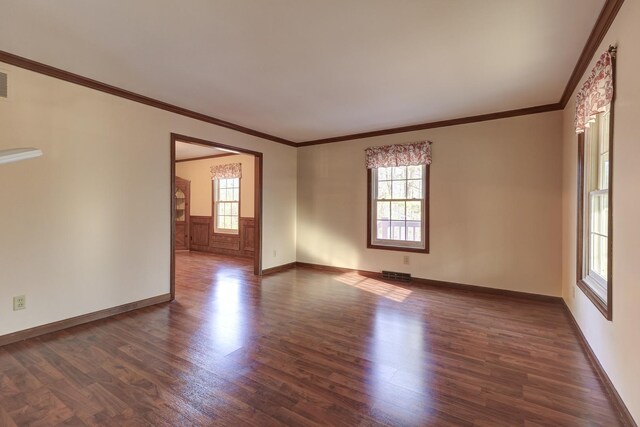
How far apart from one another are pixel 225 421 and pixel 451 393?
139 cm

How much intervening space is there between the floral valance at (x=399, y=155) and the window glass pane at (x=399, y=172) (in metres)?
0.18

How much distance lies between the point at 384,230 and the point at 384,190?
26.8 inches

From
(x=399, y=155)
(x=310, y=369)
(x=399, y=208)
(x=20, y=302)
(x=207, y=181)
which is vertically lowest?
(x=310, y=369)

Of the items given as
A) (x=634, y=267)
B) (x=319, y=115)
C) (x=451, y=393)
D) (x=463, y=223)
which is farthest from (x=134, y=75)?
(x=463, y=223)

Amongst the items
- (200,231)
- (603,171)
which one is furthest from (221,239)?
(603,171)

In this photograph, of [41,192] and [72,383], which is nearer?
[72,383]

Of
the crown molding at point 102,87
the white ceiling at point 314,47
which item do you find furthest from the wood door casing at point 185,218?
the white ceiling at point 314,47

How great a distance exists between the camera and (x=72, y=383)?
204 centimetres

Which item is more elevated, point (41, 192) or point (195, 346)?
point (41, 192)

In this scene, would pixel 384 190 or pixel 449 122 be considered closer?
pixel 449 122

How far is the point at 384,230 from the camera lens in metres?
5.19

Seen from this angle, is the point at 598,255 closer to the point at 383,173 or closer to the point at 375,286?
the point at 375,286

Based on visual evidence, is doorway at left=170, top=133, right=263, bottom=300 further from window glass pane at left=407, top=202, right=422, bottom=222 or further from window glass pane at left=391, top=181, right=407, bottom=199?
window glass pane at left=407, top=202, right=422, bottom=222

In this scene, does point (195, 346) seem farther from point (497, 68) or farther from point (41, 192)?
point (497, 68)
